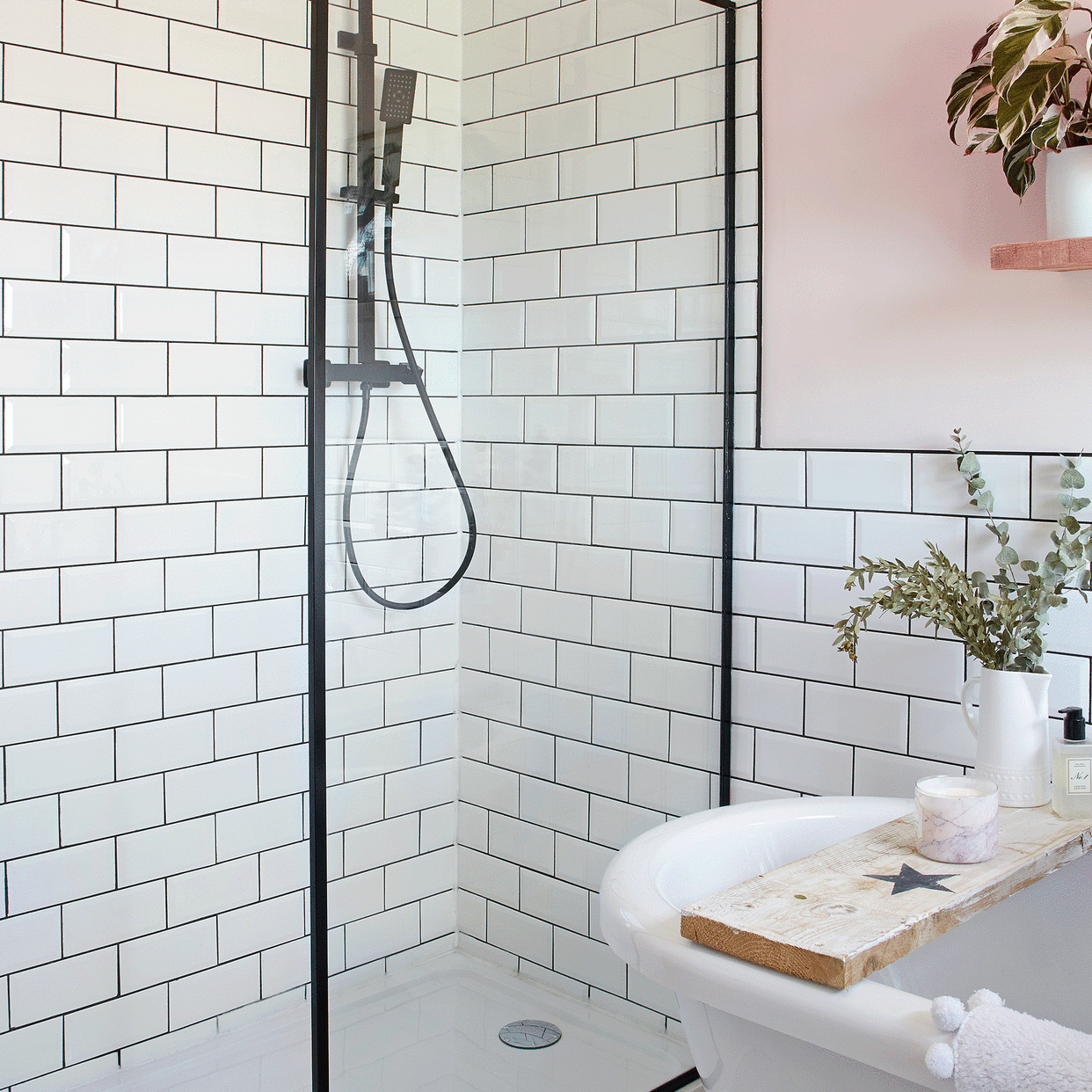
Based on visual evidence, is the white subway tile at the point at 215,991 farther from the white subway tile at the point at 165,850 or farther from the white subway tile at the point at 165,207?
the white subway tile at the point at 165,207

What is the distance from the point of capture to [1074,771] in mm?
1604

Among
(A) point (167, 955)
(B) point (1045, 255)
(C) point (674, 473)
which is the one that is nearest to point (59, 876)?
(A) point (167, 955)

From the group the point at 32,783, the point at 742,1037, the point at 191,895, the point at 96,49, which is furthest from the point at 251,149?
the point at 742,1037

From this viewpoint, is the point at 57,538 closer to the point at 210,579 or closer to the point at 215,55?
the point at 210,579

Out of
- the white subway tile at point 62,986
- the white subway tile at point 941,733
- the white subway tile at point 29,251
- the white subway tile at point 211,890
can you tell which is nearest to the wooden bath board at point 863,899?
the white subway tile at point 941,733

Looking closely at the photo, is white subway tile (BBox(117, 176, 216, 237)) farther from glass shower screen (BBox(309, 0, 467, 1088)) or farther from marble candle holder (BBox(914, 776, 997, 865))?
marble candle holder (BBox(914, 776, 997, 865))

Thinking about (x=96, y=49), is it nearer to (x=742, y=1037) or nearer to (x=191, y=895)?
(x=191, y=895)

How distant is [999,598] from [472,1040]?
1.13 meters

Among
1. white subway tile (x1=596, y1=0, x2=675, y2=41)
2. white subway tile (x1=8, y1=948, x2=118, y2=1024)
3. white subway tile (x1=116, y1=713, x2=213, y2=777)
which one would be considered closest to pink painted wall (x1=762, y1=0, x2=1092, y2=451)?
white subway tile (x1=596, y1=0, x2=675, y2=41)

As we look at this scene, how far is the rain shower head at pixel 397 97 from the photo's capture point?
1643mm

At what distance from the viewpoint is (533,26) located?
6.05 ft

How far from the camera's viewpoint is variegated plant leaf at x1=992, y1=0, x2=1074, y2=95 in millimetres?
1624

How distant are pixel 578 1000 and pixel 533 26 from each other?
5.54 feet

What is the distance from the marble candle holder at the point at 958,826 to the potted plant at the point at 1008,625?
25 centimetres
